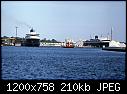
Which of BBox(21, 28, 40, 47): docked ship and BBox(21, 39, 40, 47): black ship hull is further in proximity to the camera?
BBox(21, 39, 40, 47): black ship hull

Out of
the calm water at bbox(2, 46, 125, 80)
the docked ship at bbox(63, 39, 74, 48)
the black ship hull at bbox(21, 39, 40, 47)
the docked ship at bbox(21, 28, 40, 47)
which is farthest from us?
the docked ship at bbox(63, 39, 74, 48)

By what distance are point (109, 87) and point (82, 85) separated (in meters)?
0.42

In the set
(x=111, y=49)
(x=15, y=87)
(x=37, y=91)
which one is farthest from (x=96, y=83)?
(x=111, y=49)

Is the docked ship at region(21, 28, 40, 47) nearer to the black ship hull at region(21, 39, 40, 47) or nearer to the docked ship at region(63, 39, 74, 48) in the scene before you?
the black ship hull at region(21, 39, 40, 47)

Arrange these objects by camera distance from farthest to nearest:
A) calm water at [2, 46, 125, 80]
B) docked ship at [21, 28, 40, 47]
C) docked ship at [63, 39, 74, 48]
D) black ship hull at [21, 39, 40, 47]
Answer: docked ship at [63, 39, 74, 48]
black ship hull at [21, 39, 40, 47]
docked ship at [21, 28, 40, 47]
calm water at [2, 46, 125, 80]

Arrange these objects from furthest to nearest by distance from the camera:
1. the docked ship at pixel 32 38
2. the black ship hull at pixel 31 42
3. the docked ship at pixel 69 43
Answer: the docked ship at pixel 69 43 < the black ship hull at pixel 31 42 < the docked ship at pixel 32 38

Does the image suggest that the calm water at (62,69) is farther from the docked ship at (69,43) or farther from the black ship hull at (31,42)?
the docked ship at (69,43)

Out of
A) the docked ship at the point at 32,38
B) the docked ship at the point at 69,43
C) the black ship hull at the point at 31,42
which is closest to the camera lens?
the docked ship at the point at 32,38

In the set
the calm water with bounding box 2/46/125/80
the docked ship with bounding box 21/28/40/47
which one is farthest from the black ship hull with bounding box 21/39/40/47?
the calm water with bounding box 2/46/125/80

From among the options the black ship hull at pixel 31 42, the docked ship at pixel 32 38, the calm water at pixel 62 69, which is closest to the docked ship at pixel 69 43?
the black ship hull at pixel 31 42

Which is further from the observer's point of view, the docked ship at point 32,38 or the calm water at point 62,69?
the docked ship at point 32,38

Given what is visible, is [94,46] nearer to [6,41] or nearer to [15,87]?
[6,41]

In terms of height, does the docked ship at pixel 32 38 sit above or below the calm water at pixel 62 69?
above

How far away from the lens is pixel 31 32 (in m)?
83.4
